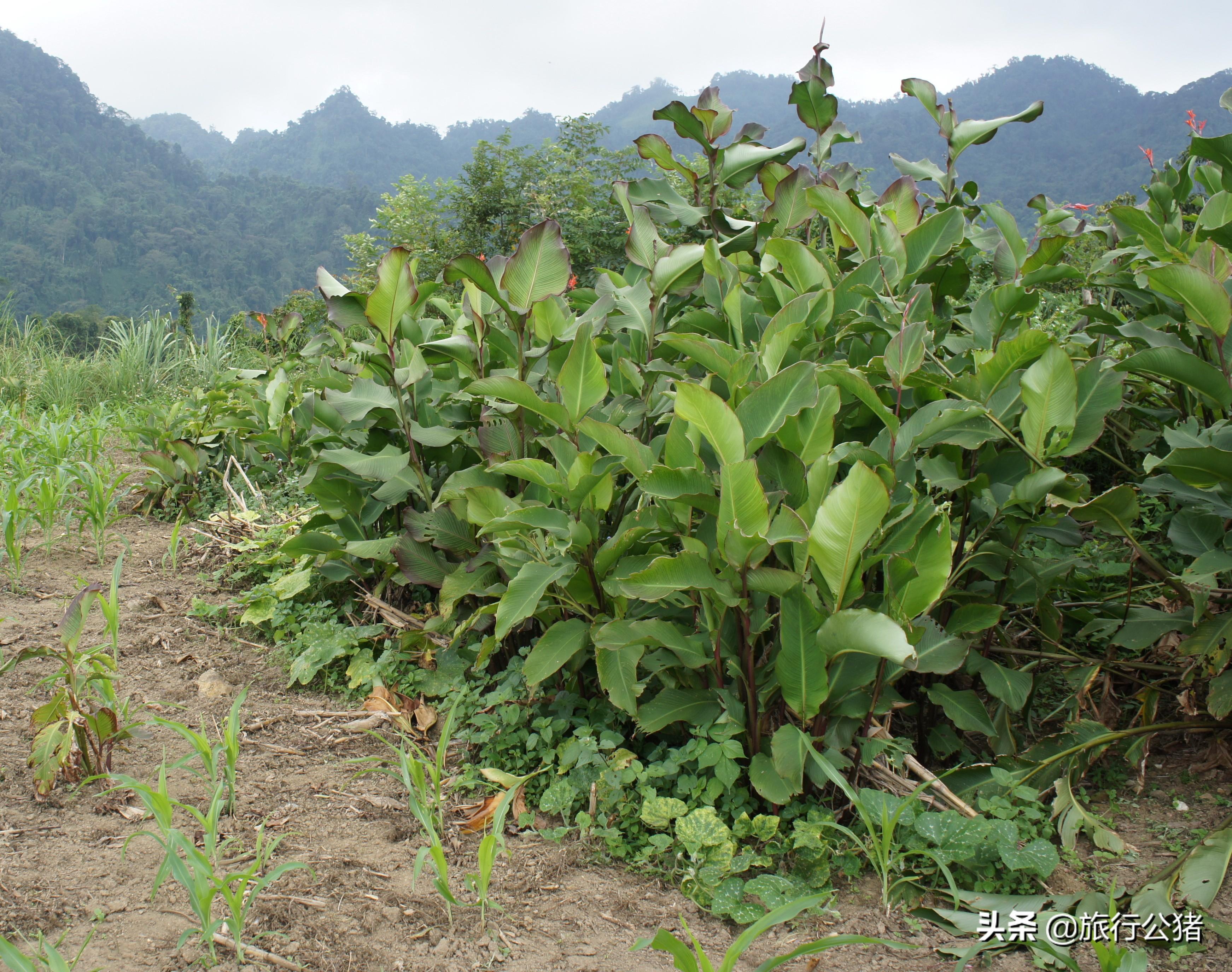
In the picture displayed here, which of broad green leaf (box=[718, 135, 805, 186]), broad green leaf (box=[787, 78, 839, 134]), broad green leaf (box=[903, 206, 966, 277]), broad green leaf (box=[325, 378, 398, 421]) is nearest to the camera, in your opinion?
broad green leaf (box=[903, 206, 966, 277])

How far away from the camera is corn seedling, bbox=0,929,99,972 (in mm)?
967

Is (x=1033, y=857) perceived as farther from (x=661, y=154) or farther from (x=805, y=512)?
(x=661, y=154)

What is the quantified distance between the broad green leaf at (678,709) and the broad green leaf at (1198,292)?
113cm

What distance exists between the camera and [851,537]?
4.13ft

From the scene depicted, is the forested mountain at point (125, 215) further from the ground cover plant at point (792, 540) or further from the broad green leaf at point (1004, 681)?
the broad green leaf at point (1004, 681)

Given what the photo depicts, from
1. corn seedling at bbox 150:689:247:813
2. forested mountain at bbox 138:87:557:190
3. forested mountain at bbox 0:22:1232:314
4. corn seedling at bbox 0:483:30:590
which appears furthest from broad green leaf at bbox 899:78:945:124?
forested mountain at bbox 138:87:557:190

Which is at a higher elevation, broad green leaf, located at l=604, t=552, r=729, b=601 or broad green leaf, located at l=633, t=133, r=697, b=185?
broad green leaf, located at l=633, t=133, r=697, b=185

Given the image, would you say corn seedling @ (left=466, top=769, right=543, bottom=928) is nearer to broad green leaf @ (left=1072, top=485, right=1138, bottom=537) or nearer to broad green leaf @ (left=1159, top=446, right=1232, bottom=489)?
broad green leaf @ (left=1072, top=485, right=1138, bottom=537)

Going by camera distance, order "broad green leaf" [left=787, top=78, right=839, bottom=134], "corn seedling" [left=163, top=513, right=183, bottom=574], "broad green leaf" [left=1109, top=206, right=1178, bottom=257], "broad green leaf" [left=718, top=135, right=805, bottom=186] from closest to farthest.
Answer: "broad green leaf" [left=1109, top=206, right=1178, bottom=257], "broad green leaf" [left=718, top=135, right=805, bottom=186], "broad green leaf" [left=787, top=78, right=839, bottom=134], "corn seedling" [left=163, top=513, right=183, bottom=574]

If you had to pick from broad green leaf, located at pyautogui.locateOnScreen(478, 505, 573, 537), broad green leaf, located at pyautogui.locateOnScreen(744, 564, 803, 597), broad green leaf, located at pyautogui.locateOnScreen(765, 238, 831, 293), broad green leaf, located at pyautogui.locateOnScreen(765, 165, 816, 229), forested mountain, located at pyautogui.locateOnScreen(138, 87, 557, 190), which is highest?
forested mountain, located at pyautogui.locateOnScreen(138, 87, 557, 190)

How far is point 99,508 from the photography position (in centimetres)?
293

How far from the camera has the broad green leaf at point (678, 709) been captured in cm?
159

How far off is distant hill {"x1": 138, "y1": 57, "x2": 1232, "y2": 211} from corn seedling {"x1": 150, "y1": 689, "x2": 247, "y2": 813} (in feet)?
6.84

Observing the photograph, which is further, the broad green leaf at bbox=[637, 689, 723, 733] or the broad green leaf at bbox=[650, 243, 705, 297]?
the broad green leaf at bbox=[650, 243, 705, 297]
